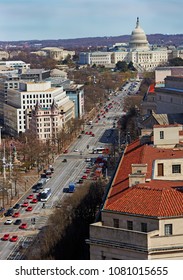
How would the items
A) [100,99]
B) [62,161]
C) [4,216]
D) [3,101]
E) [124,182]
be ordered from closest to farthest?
[124,182]
[4,216]
[62,161]
[3,101]
[100,99]

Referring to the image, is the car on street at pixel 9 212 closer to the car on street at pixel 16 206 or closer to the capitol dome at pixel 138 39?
the car on street at pixel 16 206

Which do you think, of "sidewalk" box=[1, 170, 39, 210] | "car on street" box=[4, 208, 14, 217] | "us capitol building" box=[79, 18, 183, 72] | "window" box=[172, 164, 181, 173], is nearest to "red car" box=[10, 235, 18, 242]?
"car on street" box=[4, 208, 14, 217]

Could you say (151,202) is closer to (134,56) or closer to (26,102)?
(26,102)

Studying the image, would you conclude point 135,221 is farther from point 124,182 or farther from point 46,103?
point 46,103

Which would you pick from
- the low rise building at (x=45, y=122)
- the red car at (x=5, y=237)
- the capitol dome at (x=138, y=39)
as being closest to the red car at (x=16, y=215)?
the red car at (x=5, y=237)

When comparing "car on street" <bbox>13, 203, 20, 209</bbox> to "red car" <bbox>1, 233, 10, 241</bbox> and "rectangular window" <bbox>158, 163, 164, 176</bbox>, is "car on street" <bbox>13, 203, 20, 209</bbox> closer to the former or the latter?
"red car" <bbox>1, 233, 10, 241</bbox>
